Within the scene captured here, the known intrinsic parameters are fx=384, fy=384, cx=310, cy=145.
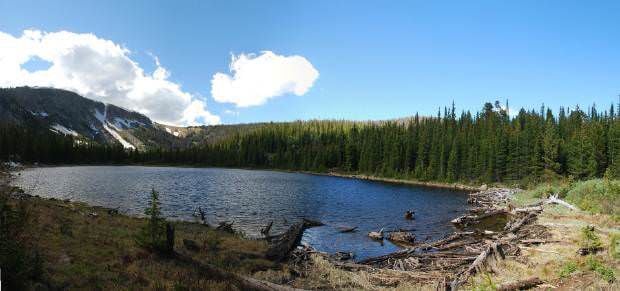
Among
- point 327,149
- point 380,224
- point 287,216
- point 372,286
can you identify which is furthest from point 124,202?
point 327,149

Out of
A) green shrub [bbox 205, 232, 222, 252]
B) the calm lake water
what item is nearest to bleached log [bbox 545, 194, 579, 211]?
the calm lake water

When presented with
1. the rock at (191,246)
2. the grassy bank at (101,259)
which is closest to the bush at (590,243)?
the grassy bank at (101,259)

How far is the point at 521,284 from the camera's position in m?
15.6

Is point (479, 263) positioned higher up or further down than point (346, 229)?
higher up

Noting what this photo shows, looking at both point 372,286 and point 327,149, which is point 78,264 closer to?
point 372,286

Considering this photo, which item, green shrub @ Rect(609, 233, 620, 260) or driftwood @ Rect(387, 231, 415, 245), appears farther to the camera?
driftwood @ Rect(387, 231, 415, 245)

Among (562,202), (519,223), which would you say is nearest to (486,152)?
(562,202)

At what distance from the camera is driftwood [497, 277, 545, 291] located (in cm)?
1544

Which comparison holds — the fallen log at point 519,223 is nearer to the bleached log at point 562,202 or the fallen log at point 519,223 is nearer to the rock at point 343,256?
the bleached log at point 562,202

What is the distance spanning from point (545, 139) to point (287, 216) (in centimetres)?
8350

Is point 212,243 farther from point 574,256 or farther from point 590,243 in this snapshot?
point 590,243

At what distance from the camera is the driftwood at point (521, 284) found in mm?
15438

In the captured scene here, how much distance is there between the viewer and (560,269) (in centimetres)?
1770

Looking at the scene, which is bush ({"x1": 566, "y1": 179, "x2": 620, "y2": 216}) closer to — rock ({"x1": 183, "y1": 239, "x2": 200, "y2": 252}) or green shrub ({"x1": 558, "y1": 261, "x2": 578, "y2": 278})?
green shrub ({"x1": 558, "y1": 261, "x2": 578, "y2": 278})
